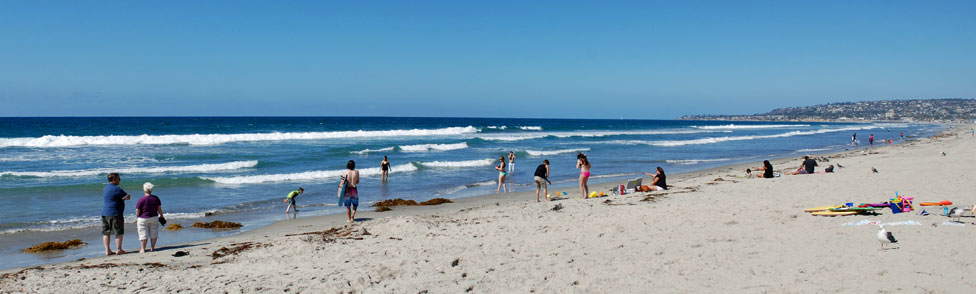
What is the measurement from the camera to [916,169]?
16.6 metres

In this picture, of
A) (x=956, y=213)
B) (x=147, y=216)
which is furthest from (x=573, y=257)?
(x=147, y=216)

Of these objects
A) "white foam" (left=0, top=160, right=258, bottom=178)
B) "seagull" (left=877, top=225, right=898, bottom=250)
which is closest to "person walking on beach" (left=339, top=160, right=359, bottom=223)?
"seagull" (left=877, top=225, right=898, bottom=250)

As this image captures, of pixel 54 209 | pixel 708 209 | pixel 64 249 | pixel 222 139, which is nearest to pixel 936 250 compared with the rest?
pixel 708 209

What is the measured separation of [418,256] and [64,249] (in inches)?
228

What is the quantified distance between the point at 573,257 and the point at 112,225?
21.4ft

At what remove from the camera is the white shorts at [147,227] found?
8.20m

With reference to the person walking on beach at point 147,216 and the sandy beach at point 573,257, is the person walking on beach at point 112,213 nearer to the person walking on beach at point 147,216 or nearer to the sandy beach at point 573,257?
the person walking on beach at point 147,216

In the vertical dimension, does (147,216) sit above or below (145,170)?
above

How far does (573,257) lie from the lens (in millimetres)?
6930

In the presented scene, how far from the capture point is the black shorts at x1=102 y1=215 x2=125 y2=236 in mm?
8008

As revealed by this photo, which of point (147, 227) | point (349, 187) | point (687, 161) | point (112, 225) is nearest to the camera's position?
point (112, 225)

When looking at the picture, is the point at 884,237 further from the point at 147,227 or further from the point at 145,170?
the point at 145,170

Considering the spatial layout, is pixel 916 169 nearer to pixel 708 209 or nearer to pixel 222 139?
pixel 708 209

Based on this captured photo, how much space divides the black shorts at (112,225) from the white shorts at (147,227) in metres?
0.23
